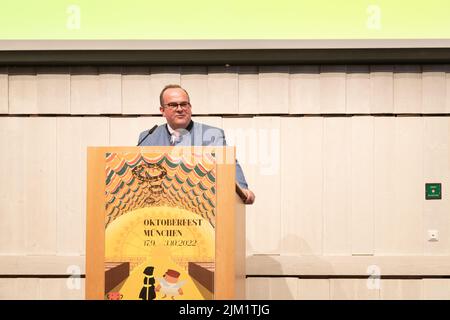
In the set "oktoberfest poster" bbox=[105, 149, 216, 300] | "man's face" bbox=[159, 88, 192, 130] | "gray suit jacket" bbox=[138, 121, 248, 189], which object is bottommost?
"oktoberfest poster" bbox=[105, 149, 216, 300]

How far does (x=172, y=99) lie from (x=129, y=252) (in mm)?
880

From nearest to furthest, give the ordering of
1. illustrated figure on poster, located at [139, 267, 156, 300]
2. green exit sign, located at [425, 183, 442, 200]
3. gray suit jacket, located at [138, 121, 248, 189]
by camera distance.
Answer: illustrated figure on poster, located at [139, 267, 156, 300], gray suit jacket, located at [138, 121, 248, 189], green exit sign, located at [425, 183, 442, 200]

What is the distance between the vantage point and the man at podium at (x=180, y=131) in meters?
2.21

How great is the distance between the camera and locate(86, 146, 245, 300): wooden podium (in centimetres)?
171

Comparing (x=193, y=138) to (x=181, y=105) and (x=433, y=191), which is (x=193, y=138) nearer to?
(x=181, y=105)

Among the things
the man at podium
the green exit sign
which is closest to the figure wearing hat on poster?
the man at podium

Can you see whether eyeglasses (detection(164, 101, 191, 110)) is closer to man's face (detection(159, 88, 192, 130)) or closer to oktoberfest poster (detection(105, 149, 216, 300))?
man's face (detection(159, 88, 192, 130))

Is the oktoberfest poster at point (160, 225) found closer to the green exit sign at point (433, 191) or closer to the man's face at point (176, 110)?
the man's face at point (176, 110)

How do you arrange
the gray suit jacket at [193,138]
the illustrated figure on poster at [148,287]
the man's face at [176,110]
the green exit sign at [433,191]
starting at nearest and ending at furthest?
1. the illustrated figure on poster at [148,287]
2. the gray suit jacket at [193,138]
3. the man's face at [176,110]
4. the green exit sign at [433,191]

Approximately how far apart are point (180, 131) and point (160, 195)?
2.06ft

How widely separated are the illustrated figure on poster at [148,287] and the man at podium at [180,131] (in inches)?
22.6

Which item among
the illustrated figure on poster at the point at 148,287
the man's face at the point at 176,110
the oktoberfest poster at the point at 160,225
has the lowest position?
the illustrated figure on poster at the point at 148,287

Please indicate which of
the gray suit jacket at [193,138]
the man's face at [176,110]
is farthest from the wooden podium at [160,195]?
the man's face at [176,110]
